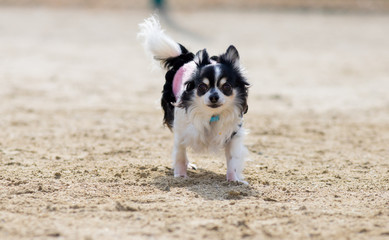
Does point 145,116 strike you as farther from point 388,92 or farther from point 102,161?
point 388,92

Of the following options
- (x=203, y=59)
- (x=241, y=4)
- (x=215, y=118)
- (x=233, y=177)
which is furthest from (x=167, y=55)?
(x=241, y=4)

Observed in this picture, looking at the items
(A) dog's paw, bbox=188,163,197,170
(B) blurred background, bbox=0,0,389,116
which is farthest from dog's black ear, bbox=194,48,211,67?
(B) blurred background, bbox=0,0,389,116

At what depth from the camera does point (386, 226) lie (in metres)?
4.86

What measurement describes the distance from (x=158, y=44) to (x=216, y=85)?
1307mm

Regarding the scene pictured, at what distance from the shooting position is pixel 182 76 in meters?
6.61

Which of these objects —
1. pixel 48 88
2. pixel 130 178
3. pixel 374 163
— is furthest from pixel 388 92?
pixel 130 178

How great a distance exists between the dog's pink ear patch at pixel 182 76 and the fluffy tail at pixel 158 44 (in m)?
0.43

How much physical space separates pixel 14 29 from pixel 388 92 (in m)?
12.5

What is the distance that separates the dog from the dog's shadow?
143 mm

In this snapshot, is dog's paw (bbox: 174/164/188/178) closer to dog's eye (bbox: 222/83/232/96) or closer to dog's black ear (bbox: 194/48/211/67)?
dog's eye (bbox: 222/83/232/96)

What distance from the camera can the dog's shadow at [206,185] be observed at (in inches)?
228

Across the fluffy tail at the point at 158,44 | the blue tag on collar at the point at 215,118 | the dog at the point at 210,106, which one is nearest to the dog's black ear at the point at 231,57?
the dog at the point at 210,106

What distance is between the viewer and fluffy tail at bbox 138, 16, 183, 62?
7.11 m

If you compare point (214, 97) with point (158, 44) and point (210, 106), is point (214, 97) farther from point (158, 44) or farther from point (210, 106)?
point (158, 44)
